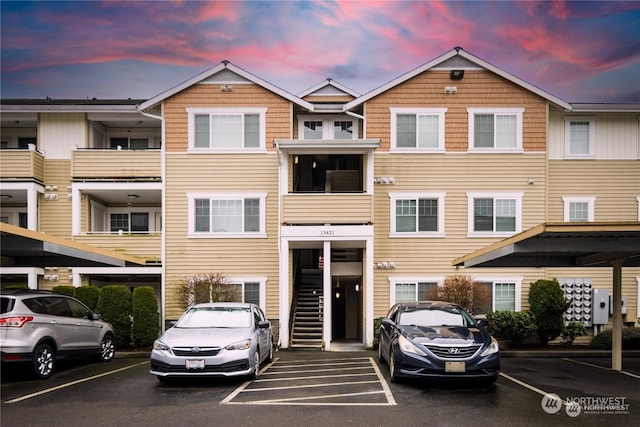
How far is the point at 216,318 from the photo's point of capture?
12.0 m

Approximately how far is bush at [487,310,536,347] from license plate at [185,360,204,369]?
10829 millimetres

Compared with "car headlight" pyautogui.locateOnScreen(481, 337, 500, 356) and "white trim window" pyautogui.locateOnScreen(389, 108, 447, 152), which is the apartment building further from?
"car headlight" pyautogui.locateOnScreen(481, 337, 500, 356)

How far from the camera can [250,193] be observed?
19750 millimetres

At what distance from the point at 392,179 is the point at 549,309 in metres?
6.53

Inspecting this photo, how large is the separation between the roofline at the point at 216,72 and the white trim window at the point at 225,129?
0.78 metres

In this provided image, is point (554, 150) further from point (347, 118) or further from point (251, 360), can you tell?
point (251, 360)

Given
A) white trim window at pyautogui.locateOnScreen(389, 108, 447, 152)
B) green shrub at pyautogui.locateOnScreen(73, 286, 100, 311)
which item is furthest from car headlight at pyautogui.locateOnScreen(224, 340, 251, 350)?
white trim window at pyautogui.locateOnScreen(389, 108, 447, 152)

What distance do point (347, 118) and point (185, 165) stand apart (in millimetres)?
6184

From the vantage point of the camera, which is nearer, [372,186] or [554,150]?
[372,186]

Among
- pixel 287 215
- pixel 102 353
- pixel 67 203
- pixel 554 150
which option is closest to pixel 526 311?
pixel 554 150

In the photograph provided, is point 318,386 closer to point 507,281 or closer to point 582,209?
point 507,281

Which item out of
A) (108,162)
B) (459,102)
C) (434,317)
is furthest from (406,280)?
(108,162)

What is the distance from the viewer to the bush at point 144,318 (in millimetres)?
17359

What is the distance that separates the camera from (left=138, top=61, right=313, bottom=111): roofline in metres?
19.7
